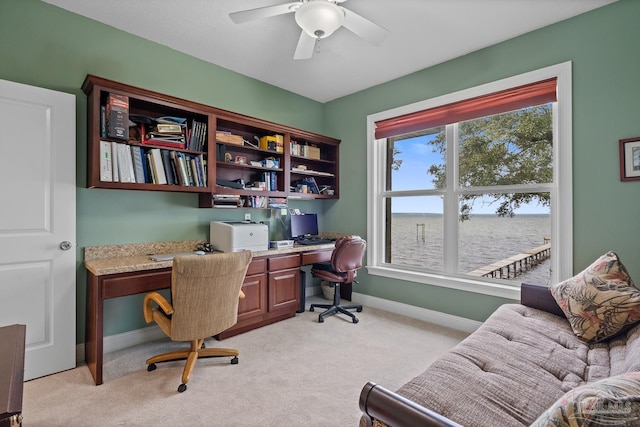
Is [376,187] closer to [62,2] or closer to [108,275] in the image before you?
[108,275]

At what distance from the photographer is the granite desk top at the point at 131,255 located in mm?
2172

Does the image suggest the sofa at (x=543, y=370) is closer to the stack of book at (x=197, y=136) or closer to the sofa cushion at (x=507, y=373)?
the sofa cushion at (x=507, y=373)

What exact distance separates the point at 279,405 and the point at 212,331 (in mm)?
708

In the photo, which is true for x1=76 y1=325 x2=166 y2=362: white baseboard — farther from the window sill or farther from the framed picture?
the framed picture

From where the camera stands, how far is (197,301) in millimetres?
2078

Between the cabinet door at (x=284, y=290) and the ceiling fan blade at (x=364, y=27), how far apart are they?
2.28 metres

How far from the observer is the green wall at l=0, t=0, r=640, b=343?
223 centimetres

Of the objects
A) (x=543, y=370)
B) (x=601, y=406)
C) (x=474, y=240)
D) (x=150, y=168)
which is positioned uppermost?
(x=150, y=168)

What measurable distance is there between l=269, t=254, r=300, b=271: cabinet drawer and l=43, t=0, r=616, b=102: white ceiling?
206 centimetres

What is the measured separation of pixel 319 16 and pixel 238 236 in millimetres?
1912

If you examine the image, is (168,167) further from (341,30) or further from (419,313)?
(419,313)

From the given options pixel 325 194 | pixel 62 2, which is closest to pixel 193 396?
pixel 325 194

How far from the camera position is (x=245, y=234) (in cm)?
293

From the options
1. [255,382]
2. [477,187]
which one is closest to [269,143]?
[477,187]
